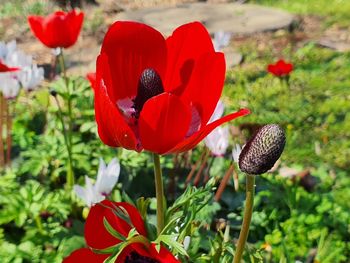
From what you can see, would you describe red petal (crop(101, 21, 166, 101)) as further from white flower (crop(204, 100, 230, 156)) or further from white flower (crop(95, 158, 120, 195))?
white flower (crop(204, 100, 230, 156))

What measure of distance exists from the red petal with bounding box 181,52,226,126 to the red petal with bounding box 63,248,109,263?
36cm

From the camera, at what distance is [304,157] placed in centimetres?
334

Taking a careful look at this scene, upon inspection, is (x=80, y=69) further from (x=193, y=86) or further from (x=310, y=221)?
(x=193, y=86)

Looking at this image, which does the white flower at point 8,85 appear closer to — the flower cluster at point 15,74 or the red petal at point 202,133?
the flower cluster at point 15,74

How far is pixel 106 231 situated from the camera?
124cm

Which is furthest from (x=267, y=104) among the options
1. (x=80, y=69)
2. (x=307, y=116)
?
(x=80, y=69)

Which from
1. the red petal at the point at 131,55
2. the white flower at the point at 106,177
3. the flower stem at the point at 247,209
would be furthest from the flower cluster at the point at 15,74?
the flower stem at the point at 247,209

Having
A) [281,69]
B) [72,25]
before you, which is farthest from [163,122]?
[281,69]

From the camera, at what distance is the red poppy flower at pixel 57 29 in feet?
6.88

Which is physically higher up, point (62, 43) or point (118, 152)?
point (62, 43)

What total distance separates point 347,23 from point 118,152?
5026 mm

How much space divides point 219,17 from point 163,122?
245 inches

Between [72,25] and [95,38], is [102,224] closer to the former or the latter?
[72,25]

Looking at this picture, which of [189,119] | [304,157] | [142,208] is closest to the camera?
[189,119]
